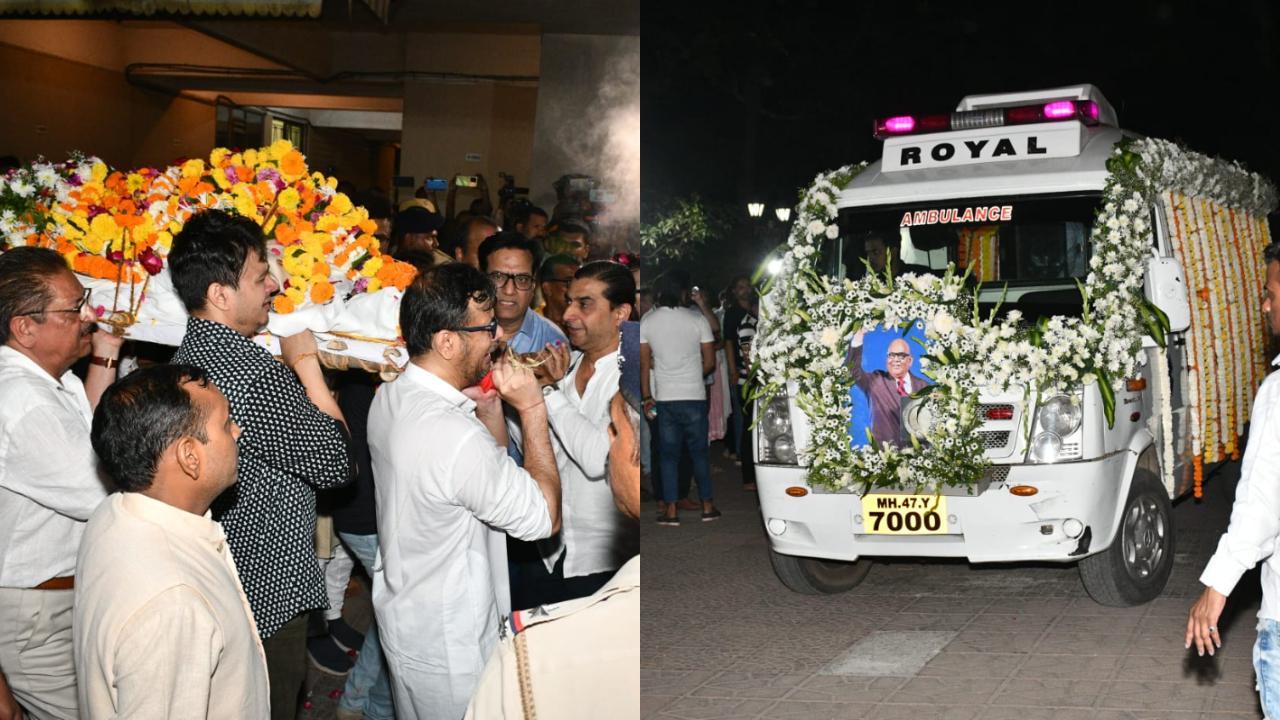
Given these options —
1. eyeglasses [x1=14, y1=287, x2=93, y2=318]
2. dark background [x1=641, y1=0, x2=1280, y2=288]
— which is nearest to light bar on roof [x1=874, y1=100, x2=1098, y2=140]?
eyeglasses [x1=14, y1=287, x2=93, y2=318]

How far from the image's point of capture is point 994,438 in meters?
7.20

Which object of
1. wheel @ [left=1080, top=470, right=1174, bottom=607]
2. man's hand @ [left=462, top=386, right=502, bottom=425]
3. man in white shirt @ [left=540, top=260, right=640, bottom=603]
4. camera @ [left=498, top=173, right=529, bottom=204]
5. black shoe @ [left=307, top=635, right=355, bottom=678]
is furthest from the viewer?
camera @ [left=498, top=173, right=529, bottom=204]

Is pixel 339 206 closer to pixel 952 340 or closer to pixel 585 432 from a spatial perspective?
pixel 585 432

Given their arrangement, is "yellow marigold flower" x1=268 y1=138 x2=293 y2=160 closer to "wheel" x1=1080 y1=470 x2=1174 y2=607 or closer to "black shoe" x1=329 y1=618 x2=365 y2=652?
"black shoe" x1=329 y1=618 x2=365 y2=652

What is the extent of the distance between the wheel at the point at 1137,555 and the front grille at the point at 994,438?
31.8 inches

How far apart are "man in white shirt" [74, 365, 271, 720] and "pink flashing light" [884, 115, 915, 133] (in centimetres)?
609

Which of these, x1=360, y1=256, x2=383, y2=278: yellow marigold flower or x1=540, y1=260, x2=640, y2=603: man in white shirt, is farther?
x1=360, y1=256, x2=383, y2=278: yellow marigold flower

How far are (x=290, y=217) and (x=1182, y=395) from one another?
592cm

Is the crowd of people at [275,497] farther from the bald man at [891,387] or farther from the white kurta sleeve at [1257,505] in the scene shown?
the bald man at [891,387]

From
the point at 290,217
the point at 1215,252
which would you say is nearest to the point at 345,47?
the point at 1215,252

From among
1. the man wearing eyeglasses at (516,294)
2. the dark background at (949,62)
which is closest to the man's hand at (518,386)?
the man wearing eyeglasses at (516,294)

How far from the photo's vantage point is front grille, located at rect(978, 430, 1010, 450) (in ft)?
23.5

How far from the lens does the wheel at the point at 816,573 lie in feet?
26.5

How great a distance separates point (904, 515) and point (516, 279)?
9.21ft
